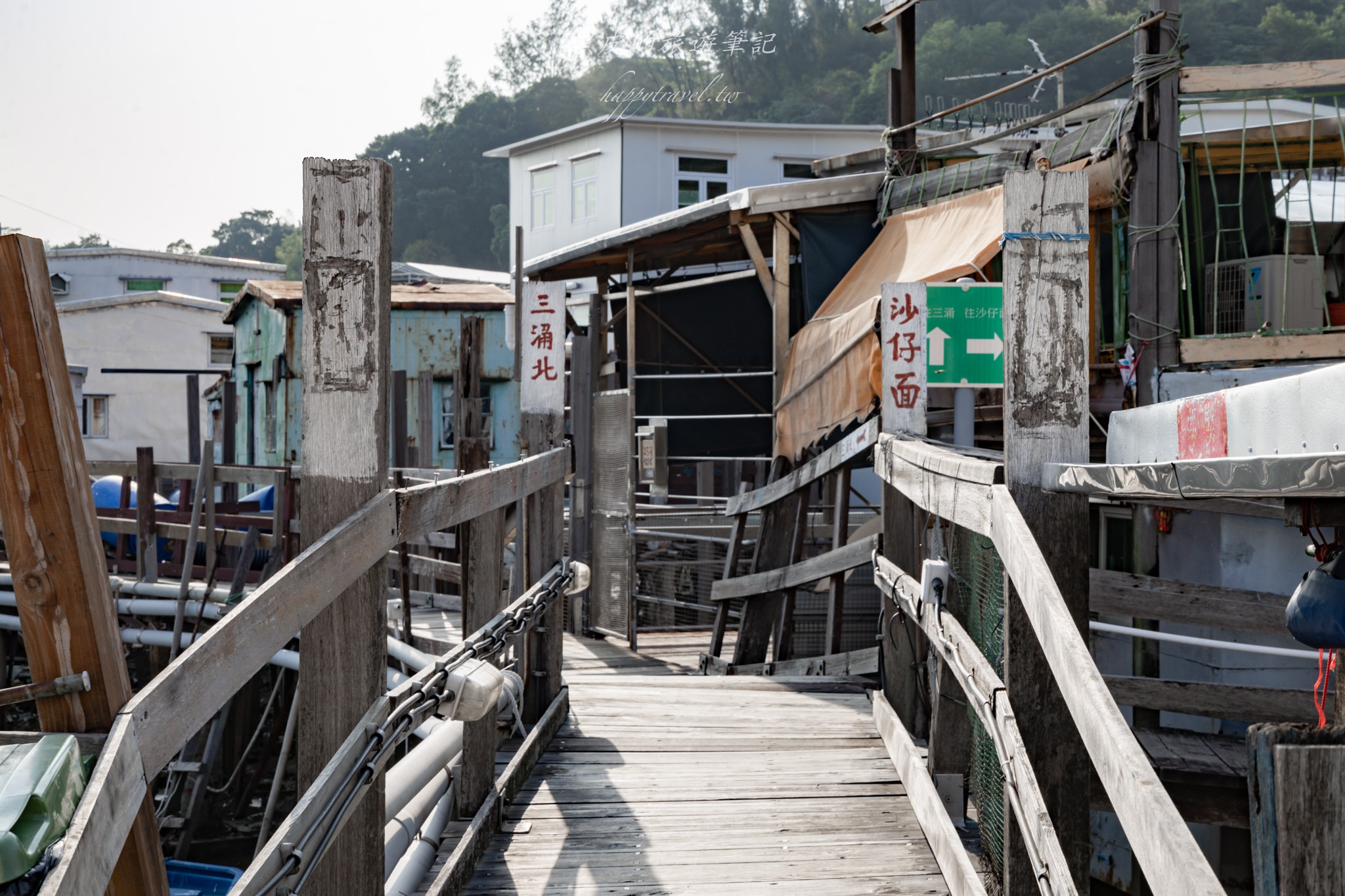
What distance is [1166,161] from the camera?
7.85 metres

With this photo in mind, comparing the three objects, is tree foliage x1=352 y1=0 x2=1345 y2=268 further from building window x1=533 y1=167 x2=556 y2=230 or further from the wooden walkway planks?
the wooden walkway planks

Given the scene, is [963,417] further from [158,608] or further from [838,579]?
[158,608]

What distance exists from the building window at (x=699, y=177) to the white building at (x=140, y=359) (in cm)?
1239

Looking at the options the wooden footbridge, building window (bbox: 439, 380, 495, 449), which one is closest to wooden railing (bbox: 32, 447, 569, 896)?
the wooden footbridge

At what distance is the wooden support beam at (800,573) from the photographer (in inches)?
234

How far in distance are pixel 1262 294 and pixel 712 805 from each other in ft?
22.3

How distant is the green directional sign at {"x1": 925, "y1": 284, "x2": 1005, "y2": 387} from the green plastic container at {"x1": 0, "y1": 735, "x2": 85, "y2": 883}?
406 cm

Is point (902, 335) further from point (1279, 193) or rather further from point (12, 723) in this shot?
point (12, 723)

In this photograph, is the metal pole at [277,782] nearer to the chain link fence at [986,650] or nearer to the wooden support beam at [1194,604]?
the wooden support beam at [1194,604]

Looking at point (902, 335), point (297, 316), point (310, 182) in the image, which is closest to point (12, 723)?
point (297, 316)

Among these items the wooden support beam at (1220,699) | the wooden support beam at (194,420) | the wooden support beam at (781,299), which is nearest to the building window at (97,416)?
the wooden support beam at (194,420)

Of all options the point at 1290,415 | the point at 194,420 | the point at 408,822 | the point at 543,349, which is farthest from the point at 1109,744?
the point at 194,420

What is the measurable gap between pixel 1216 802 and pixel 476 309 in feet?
54.6

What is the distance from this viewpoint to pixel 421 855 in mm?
3465
